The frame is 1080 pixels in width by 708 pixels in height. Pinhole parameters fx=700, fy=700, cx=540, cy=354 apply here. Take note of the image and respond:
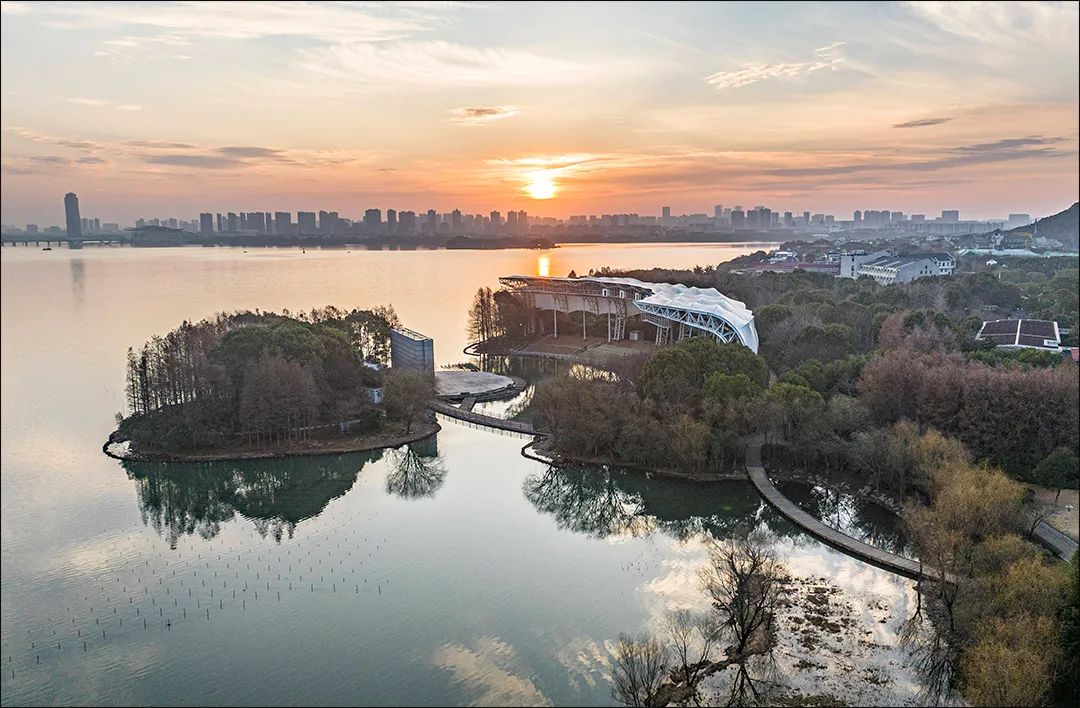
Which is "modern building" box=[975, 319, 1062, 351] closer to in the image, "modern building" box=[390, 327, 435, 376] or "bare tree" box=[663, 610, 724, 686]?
"bare tree" box=[663, 610, 724, 686]

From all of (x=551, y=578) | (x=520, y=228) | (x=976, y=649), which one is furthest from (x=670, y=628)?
(x=520, y=228)

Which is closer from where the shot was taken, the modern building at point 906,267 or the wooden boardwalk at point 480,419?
the wooden boardwalk at point 480,419

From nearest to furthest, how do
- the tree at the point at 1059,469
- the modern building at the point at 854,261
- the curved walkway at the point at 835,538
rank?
1. the curved walkway at the point at 835,538
2. the tree at the point at 1059,469
3. the modern building at the point at 854,261

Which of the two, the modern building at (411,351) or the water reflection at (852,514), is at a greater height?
the modern building at (411,351)

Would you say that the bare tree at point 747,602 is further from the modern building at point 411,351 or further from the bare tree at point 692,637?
the modern building at point 411,351

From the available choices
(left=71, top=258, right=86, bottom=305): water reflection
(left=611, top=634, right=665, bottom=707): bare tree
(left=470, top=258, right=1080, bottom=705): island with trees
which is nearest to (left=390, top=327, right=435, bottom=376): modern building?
(left=470, top=258, right=1080, bottom=705): island with trees

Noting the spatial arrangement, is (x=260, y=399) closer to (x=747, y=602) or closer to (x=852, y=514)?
(x=747, y=602)

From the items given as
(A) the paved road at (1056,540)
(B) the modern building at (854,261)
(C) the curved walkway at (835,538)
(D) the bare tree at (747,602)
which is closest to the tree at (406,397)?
(C) the curved walkway at (835,538)
